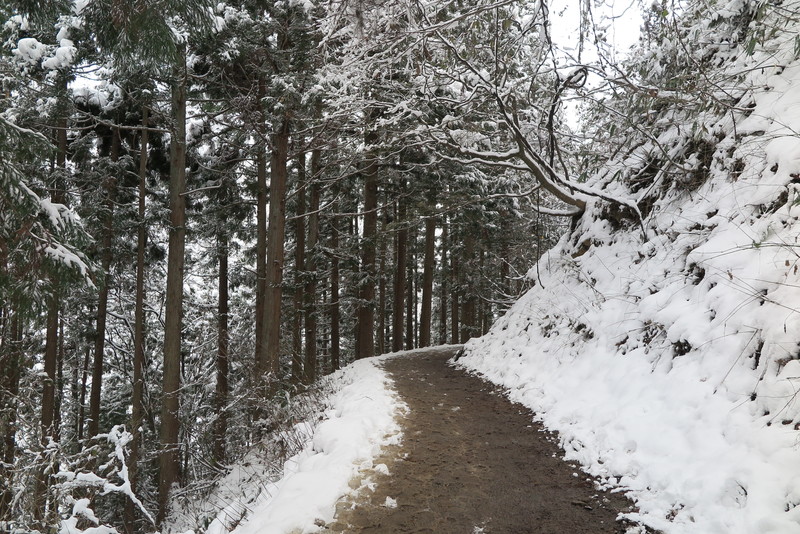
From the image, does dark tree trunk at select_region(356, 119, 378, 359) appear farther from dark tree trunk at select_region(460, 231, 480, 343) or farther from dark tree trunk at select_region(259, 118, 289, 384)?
dark tree trunk at select_region(460, 231, 480, 343)

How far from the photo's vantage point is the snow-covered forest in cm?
366

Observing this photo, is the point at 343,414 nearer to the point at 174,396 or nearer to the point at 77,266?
the point at 77,266

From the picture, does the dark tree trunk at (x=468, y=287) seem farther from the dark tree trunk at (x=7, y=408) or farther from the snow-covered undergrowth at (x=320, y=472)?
the dark tree trunk at (x=7, y=408)

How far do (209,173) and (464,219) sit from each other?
8774 millimetres

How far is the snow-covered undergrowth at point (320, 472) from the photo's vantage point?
11.4 feet

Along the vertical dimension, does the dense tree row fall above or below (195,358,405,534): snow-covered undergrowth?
above

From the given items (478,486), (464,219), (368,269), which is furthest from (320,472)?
(464,219)

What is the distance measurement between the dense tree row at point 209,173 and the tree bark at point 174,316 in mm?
49

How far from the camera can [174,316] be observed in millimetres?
9617

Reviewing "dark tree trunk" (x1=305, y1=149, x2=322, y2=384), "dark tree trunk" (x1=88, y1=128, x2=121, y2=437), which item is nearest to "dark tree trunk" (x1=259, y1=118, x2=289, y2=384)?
"dark tree trunk" (x1=305, y1=149, x2=322, y2=384)

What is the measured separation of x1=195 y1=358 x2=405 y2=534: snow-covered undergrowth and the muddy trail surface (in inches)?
6.2

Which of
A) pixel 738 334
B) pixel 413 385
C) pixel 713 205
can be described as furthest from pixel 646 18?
pixel 413 385

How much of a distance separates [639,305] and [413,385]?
168 inches

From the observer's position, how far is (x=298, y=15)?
30.8ft
